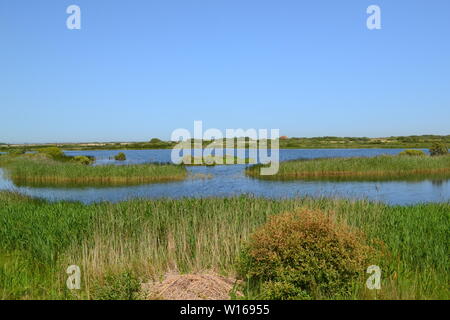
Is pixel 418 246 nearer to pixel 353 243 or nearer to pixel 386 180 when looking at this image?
pixel 353 243

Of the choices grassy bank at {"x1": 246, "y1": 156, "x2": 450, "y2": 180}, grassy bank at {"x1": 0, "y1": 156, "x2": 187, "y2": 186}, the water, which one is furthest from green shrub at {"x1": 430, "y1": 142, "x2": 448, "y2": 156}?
grassy bank at {"x1": 0, "y1": 156, "x2": 187, "y2": 186}

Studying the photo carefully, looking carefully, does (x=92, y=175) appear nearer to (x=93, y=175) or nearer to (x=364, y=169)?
(x=93, y=175)

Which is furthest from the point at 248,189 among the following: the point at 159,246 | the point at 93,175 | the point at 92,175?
the point at 159,246

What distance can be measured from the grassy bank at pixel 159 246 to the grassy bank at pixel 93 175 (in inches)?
764

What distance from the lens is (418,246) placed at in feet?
27.7

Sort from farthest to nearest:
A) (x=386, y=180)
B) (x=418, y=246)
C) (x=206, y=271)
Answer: (x=386, y=180), (x=418, y=246), (x=206, y=271)

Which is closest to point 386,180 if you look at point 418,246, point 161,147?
point 418,246

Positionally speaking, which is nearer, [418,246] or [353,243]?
[353,243]

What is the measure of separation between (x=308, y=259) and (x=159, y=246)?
14.3 feet

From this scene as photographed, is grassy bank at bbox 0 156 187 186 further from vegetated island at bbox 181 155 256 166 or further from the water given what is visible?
vegetated island at bbox 181 155 256 166

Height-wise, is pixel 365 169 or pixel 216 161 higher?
pixel 365 169

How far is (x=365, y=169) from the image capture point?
35031 millimetres
